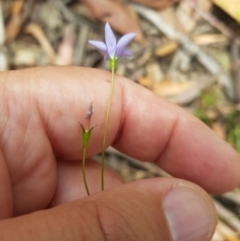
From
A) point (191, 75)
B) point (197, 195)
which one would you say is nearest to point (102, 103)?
point (197, 195)

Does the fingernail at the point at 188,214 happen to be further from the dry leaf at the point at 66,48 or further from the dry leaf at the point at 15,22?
the dry leaf at the point at 15,22

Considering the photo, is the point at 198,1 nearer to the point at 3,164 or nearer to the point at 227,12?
the point at 227,12

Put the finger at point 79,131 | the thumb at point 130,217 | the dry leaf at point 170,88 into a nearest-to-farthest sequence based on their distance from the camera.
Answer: the thumb at point 130,217
the finger at point 79,131
the dry leaf at point 170,88

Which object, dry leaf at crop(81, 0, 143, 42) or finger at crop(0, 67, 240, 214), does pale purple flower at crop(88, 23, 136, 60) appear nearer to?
finger at crop(0, 67, 240, 214)

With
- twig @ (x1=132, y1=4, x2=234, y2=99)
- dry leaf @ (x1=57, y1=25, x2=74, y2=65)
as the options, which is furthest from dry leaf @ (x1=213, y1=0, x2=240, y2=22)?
dry leaf @ (x1=57, y1=25, x2=74, y2=65)

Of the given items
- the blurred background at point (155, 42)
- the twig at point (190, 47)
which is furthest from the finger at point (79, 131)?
the twig at point (190, 47)

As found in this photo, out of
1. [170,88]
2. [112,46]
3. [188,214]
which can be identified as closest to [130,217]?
[188,214]

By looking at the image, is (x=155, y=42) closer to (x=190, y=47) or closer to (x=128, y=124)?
(x=190, y=47)

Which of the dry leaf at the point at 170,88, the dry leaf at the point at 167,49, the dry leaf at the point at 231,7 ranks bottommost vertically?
the dry leaf at the point at 170,88
